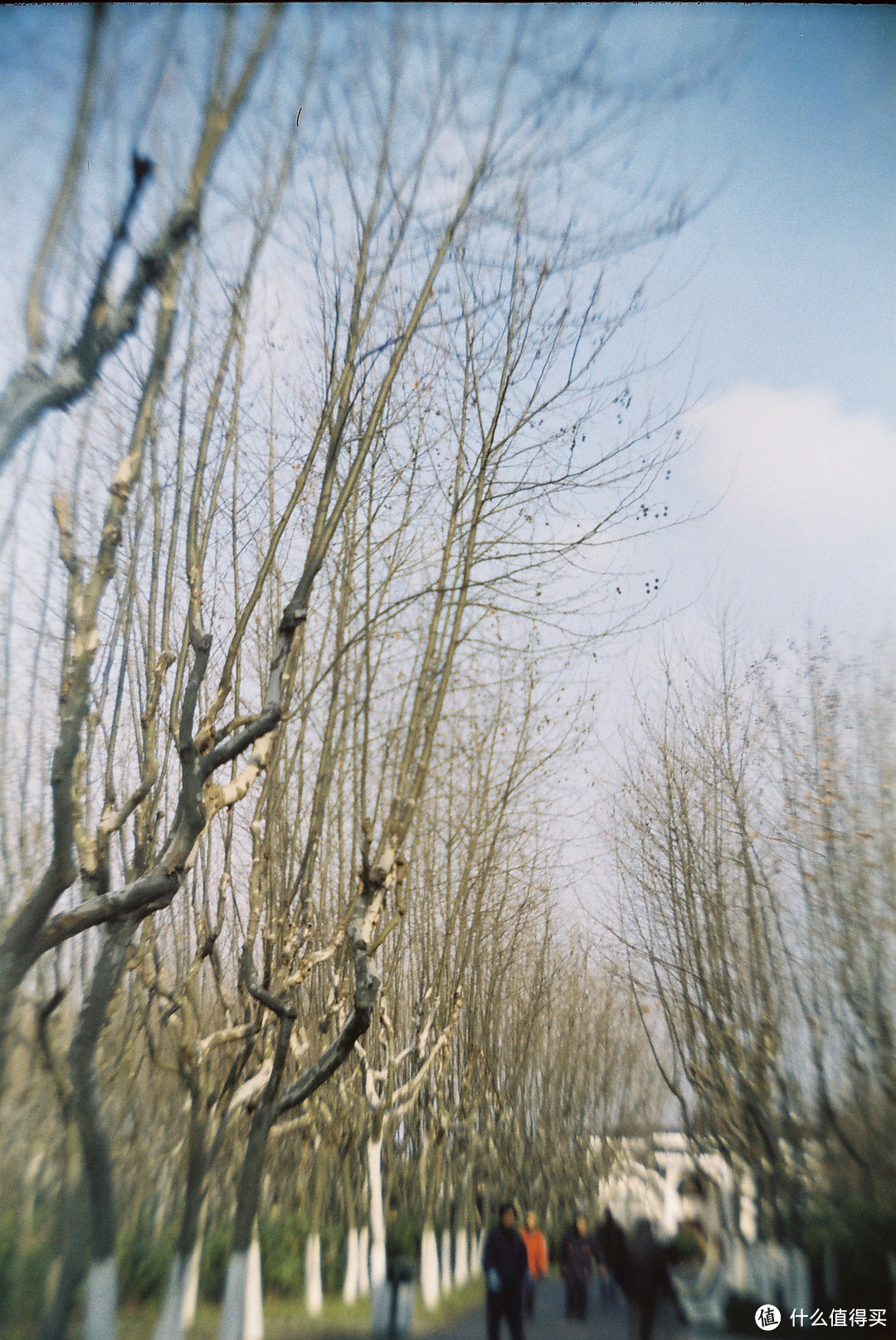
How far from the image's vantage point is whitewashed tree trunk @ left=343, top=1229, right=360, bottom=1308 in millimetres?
8070

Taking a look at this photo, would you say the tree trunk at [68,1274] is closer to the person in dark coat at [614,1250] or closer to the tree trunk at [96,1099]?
the tree trunk at [96,1099]

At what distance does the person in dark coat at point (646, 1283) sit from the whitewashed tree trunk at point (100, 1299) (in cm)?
243

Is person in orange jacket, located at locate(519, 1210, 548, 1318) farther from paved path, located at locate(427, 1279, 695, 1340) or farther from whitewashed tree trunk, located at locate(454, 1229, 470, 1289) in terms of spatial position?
whitewashed tree trunk, located at locate(454, 1229, 470, 1289)

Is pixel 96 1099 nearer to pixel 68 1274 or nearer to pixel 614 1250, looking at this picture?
pixel 68 1274

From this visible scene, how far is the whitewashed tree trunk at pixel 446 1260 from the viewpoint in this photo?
24.4 ft

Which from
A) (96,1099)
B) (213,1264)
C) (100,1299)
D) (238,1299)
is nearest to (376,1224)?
(213,1264)

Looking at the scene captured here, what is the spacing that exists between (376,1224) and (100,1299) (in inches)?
171

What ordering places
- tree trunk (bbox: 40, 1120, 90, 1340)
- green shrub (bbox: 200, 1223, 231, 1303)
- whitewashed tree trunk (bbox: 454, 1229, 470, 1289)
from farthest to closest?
green shrub (bbox: 200, 1223, 231, 1303) → whitewashed tree trunk (bbox: 454, 1229, 470, 1289) → tree trunk (bbox: 40, 1120, 90, 1340)

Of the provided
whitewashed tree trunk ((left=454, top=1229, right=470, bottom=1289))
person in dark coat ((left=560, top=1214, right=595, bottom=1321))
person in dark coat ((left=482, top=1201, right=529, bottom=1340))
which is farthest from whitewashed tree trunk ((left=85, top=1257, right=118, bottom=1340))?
whitewashed tree trunk ((left=454, top=1229, right=470, bottom=1289))

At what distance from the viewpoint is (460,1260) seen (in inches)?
313

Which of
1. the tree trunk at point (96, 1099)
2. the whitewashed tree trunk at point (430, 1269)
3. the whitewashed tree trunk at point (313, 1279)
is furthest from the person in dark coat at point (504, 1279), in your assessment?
the whitewashed tree trunk at point (313, 1279)

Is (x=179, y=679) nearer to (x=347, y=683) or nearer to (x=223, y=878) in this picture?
(x=347, y=683)

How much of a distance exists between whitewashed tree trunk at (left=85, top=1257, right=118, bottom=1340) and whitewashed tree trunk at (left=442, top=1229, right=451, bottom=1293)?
3479mm

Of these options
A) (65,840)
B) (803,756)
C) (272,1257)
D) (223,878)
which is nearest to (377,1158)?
(272,1257)
